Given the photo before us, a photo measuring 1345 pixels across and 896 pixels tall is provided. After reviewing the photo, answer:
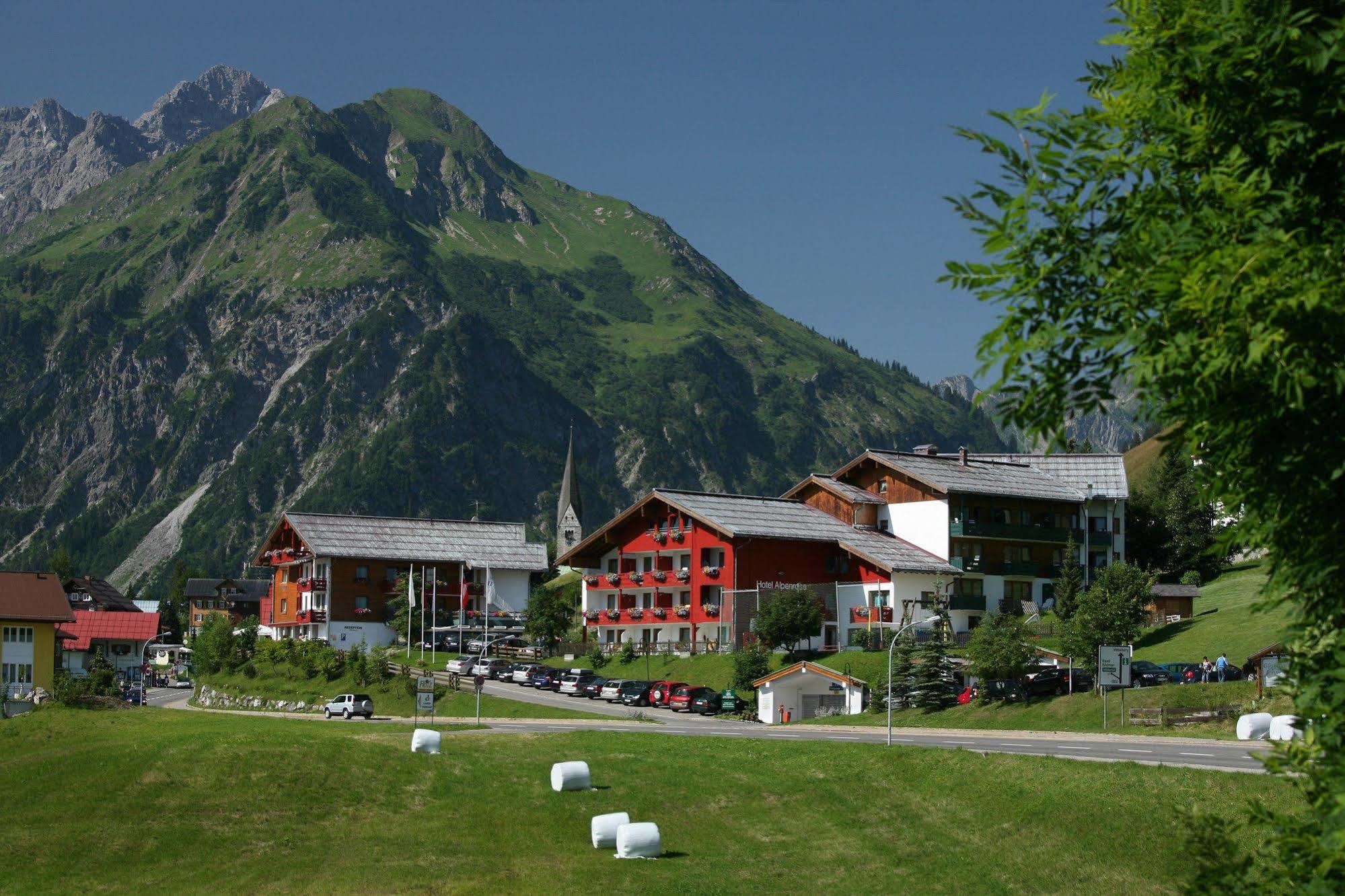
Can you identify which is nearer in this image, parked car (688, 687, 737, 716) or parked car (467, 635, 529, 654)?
parked car (688, 687, 737, 716)

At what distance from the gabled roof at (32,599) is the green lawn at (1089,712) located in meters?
57.0

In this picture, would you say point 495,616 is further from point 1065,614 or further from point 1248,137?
point 1248,137

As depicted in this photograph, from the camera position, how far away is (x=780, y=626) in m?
88.1

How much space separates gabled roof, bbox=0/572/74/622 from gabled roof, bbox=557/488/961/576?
114ft

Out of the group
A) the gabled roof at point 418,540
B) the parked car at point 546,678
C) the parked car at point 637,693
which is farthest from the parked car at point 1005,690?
the gabled roof at point 418,540

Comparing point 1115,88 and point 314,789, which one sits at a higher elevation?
point 1115,88

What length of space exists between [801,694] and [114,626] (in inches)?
3969

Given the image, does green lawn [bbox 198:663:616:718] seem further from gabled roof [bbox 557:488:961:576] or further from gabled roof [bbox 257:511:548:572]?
gabled roof [bbox 557:488:961:576]

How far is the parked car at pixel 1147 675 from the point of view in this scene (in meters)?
69.7

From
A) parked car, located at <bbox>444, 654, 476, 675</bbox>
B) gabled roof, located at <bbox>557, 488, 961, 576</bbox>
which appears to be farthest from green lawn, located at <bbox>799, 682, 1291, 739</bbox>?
parked car, located at <bbox>444, 654, 476, 675</bbox>

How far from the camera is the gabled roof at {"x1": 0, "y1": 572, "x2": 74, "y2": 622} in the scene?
9681cm

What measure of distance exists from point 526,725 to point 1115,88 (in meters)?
59.6

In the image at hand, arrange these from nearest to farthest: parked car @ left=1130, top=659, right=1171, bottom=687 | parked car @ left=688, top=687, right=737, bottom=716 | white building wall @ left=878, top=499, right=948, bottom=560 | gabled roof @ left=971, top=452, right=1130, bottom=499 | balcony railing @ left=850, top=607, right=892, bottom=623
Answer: parked car @ left=1130, top=659, right=1171, bottom=687 → parked car @ left=688, top=687, right=737, bottom=716 → balcony railing @ left=850, top=607, right=892, bottom=623 → white building wall @ left=878, top=499, right=948, bottom=560 → gabled roof @ left=971, top=452, right=1130, bottom=499

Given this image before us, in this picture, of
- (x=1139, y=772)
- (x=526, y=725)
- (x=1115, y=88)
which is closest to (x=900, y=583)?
(x=526, y=725)
